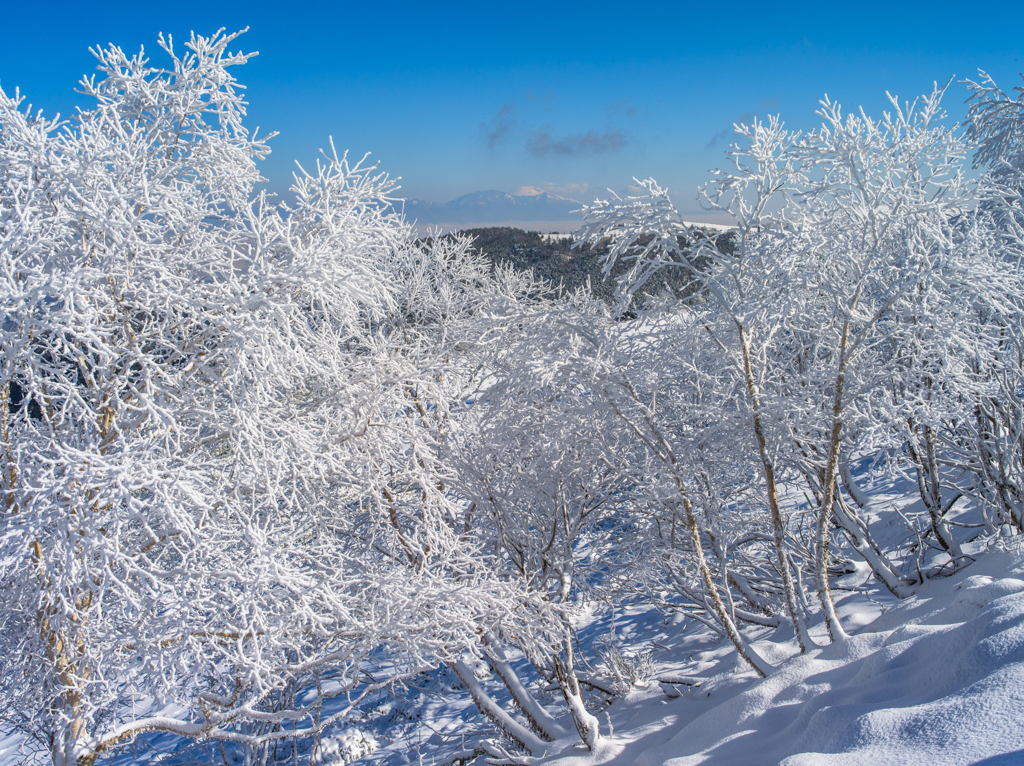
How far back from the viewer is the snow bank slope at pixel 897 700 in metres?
2.13

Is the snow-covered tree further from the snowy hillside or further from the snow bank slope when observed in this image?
the snow bank slope

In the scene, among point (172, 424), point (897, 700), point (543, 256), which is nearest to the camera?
point (897, 700)

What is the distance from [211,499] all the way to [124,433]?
808 mm

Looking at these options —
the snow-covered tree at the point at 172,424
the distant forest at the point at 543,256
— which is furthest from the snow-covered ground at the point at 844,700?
the distant forest at the point at 543,256

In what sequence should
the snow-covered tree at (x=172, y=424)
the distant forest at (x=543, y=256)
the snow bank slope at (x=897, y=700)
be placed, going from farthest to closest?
the distant forest at (x=543, y=256) → the snow-covered tree at (x=172, y=424) → the snow bank slope at (x=897, y=700)

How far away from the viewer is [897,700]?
2658 millimetres

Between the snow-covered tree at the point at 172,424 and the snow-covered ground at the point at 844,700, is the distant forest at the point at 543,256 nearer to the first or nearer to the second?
the snow-covered ground at the point at 844,700

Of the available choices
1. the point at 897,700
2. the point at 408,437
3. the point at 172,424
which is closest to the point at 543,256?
the point at 408,437

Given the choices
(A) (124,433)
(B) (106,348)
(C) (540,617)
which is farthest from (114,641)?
(C) (540,617)

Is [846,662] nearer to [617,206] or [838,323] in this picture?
[838,323]

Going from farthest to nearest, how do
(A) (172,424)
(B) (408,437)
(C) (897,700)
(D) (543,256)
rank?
(D) (543,256)
(B) (408,437)
(A) (172,424)
(C) (897,700)

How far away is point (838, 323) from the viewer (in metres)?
4.36

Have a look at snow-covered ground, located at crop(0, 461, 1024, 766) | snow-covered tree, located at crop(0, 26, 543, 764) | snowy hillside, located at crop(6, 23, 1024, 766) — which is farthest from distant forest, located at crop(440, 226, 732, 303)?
snow-covered tree, located at crop(0, 26, 543, 764)

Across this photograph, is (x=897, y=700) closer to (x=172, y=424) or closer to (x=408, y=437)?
(x=408, y=437)
